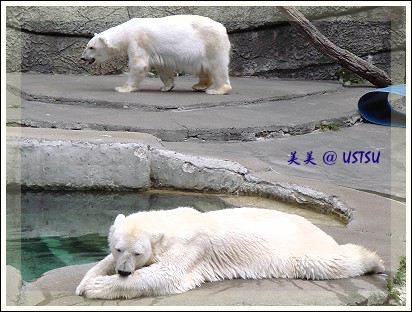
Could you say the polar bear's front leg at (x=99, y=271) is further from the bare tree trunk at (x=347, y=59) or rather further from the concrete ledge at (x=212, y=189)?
the bare tree trunk at (x=347, y=59)

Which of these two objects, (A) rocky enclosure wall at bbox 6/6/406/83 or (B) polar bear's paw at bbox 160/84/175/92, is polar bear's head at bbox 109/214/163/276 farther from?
(A) rocky enclosure wall at bbox 6/6/406/83

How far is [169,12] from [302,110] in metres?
3.89

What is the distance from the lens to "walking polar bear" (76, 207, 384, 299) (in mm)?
3105

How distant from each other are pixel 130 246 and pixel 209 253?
436mm

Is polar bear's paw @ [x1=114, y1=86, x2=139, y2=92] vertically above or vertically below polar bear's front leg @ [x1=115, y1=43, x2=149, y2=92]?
below

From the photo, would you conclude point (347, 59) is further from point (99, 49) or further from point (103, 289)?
point (103, 289)

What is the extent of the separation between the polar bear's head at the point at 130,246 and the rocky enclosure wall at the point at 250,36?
8.29 meters

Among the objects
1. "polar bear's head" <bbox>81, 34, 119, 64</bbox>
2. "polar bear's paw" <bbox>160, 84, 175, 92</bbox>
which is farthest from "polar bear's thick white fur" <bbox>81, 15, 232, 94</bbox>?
"polar bear's paw" <bbox>160, 84, 175, 92</bbox>

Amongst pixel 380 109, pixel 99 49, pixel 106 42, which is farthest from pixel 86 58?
pixel 380 109

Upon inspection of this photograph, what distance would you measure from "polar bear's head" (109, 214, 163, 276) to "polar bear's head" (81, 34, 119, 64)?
6068 millimetres

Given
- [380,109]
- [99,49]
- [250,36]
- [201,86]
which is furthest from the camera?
[250,36]

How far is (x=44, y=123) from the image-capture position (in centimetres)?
679

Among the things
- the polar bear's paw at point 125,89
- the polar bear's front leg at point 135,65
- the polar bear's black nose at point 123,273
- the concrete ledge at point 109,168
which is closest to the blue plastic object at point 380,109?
the polar bear's front leg at point 135,65

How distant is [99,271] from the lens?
3258 millimetres
